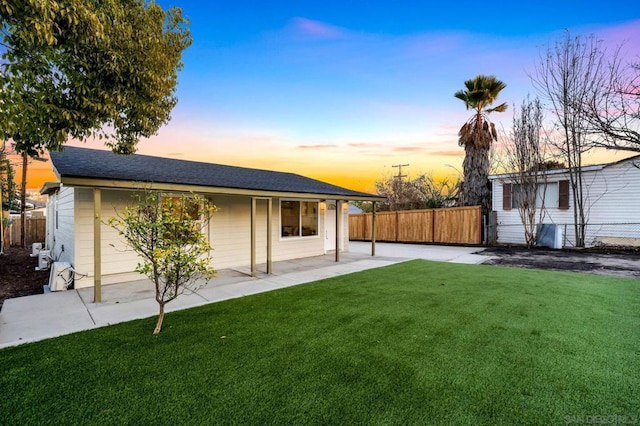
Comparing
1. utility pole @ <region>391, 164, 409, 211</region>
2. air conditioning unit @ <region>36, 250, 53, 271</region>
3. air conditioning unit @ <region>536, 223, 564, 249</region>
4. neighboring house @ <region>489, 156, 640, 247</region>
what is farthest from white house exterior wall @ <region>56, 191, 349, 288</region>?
utility pole @ <region>391, 164, 409, 211</region>

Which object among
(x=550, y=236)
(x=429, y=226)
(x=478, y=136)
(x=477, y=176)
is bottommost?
(x=550, y=236)

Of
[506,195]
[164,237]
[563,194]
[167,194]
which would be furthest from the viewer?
[506,195]

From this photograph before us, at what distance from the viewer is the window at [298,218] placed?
34.9ft

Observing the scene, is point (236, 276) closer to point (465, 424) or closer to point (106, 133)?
point (106, 133)

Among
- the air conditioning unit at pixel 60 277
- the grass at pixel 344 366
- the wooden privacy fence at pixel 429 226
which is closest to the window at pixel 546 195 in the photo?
the wooden privacy fence at pixel 429 226

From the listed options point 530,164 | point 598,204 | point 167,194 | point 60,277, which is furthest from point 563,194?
point 60,277

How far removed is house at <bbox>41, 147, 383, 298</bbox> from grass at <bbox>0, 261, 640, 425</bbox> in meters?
2.35

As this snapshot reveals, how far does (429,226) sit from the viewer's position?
16844mm

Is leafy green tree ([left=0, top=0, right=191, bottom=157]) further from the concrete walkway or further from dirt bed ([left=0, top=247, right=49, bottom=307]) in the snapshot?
dirt bed ([left=0, top=247, right=49, bottom=307])

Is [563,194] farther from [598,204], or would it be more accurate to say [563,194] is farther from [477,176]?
[477,176]

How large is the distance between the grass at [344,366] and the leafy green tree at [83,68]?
3513 mm

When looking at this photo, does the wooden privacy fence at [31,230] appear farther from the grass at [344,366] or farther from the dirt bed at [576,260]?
the dirt bed at [576,260]

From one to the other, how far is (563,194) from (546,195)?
0.66 metres

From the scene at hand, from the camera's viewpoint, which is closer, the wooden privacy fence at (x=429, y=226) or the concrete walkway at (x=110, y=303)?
the concrete walkway at (x=110, y=303)
